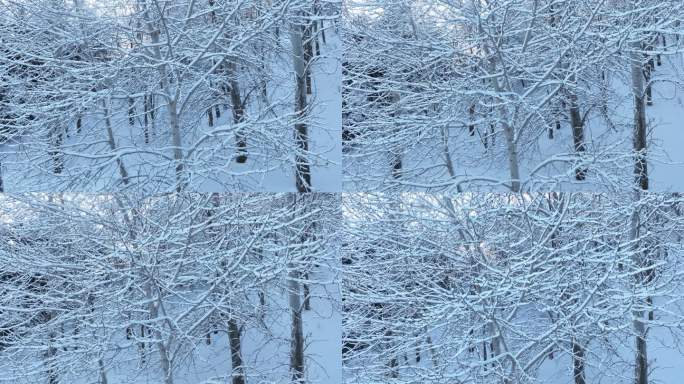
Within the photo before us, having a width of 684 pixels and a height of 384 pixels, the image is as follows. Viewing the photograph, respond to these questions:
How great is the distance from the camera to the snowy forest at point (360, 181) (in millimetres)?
3592

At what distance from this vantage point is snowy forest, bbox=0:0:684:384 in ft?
11.8

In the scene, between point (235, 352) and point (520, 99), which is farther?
point (235, 352)

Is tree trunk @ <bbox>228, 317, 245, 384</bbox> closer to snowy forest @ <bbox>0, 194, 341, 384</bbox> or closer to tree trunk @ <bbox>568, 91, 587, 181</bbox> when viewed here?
snowy forest @ <bbox>0, 194, 341, 384</bbox>

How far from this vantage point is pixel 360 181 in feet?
11.9

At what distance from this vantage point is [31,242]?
12.8 feet

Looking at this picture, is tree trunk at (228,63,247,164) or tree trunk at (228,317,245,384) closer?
tree trunk at (228,63,247,164)

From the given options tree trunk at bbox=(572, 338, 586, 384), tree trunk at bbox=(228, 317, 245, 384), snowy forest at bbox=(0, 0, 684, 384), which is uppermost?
snowy forest at bbox=(0, 0, 684, 384)

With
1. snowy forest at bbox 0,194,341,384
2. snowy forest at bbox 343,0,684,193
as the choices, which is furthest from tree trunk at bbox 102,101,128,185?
snowy forest at bbox 343,0,684,193

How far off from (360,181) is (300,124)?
355 mm

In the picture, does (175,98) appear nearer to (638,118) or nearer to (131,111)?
(131,111)

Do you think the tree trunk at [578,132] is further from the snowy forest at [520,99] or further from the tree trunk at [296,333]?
the tree trunk at [296,333]

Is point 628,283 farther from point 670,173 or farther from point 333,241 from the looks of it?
point 333,241

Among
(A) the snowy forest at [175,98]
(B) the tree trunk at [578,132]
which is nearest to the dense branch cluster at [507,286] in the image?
(B) the tree trunk at [578,132]

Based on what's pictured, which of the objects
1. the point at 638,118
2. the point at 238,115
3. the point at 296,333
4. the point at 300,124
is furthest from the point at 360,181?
the point at 638,118
